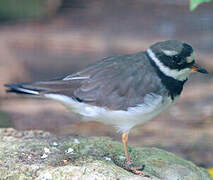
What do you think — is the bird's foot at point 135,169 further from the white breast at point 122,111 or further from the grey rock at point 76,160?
the white breast at point 122,111

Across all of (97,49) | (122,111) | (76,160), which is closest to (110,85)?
(122,111)

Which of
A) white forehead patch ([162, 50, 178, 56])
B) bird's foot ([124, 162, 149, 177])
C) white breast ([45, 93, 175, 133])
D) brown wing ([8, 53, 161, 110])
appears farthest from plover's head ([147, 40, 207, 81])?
bird's foot ([124, 162, 149, 177])

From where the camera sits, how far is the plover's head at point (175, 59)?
192 inches

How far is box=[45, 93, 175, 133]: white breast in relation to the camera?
473 centimetres

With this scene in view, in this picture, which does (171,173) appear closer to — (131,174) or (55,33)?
(131,174)

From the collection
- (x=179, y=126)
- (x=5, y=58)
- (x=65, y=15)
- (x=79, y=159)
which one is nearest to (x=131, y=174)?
(x=79, y=159)

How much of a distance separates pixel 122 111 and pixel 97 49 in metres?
6.74

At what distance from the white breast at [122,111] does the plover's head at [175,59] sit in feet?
1.08

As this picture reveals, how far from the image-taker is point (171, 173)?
4.54 metres

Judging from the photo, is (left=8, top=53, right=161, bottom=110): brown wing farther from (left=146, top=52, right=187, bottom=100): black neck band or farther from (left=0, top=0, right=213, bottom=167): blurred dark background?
(left=0, top=0, right=213, bottom=167): blurred dark background

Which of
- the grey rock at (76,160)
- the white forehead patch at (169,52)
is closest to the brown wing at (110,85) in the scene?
the white forehead patch at (169,52)

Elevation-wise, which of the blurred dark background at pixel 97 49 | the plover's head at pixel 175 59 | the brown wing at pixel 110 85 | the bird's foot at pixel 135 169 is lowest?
the blurred dark background at pixel 97 49

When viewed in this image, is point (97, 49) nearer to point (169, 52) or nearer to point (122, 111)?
point (169, 52)

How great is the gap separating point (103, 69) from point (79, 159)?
1085 mm
